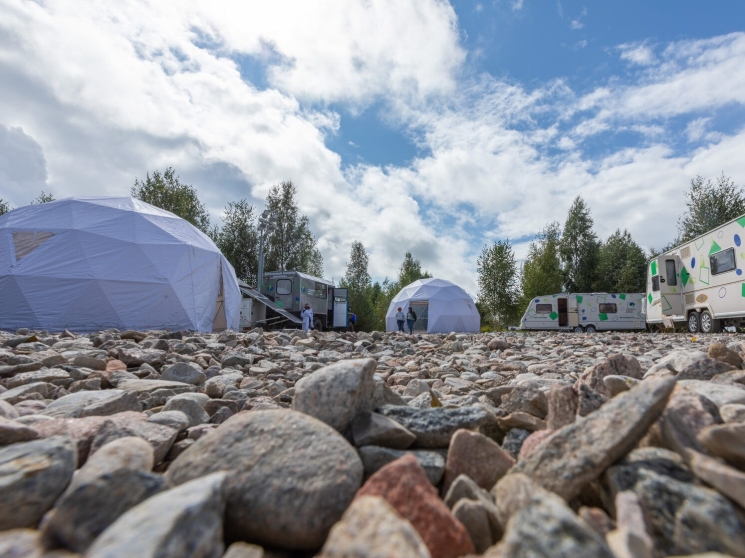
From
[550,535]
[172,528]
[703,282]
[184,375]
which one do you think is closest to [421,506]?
[550,535]

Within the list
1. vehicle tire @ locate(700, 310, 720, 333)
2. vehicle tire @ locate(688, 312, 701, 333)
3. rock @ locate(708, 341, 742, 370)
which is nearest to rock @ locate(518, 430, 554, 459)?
rock @ locate(708, 341, 742, 370)

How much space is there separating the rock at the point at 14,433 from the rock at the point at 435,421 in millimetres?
1362

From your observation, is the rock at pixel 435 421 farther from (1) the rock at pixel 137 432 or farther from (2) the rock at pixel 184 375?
(2) the rock at pixel 184 375

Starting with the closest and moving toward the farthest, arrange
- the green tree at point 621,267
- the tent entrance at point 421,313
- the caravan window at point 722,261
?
the caravan window at point 722,261 → the tent entrance at point 421,313 → the green tree at point 621,267

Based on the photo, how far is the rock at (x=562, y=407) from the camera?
1708 mm

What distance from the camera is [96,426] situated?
1.65 metres

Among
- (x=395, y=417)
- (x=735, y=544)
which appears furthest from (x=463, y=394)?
(x=735, y=544)

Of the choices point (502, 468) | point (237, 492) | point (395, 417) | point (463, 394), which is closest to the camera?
point (237, 492)

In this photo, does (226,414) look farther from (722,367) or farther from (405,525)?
(722,367)

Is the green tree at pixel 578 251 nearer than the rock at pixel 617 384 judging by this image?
No

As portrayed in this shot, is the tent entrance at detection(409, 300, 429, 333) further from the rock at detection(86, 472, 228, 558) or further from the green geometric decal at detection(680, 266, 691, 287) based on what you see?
the rock at detection(86, 472, 228, 558)

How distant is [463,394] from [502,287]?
1406 inches

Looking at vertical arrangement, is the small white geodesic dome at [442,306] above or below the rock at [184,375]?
above

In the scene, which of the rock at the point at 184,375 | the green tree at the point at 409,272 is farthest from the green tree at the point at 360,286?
the rock at the point at 184,375
